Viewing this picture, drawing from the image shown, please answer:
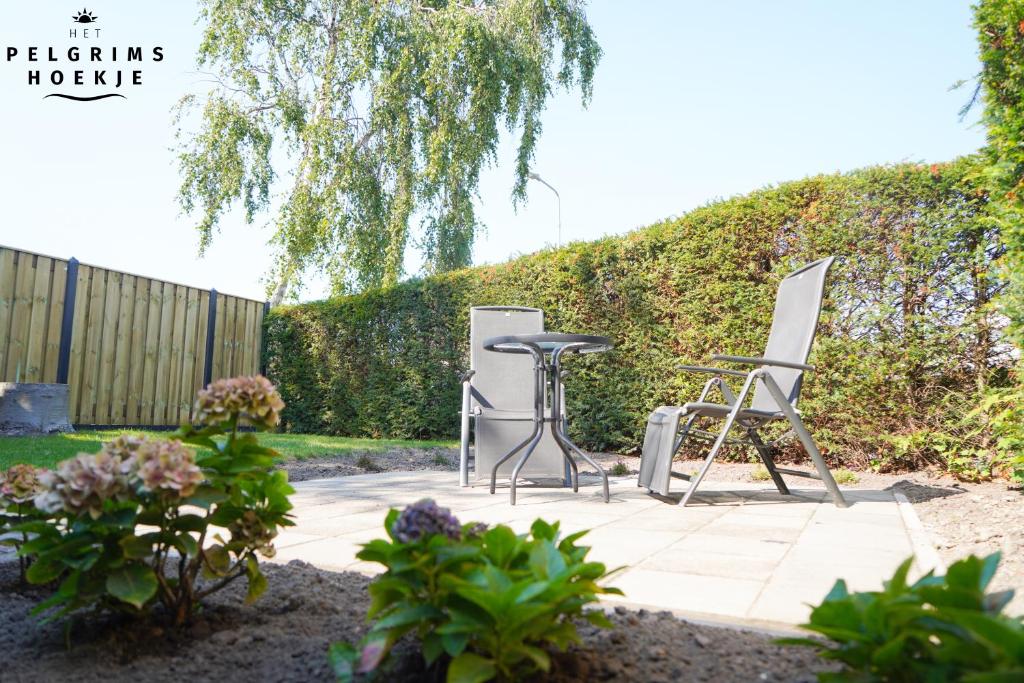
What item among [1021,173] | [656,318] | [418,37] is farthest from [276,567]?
[418,37]

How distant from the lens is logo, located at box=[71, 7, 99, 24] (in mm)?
7441

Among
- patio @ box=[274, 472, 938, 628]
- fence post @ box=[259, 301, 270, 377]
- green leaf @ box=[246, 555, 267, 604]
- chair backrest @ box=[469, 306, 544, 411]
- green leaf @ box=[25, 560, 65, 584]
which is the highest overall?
fence post @ box=[259, 301, 270, 377]

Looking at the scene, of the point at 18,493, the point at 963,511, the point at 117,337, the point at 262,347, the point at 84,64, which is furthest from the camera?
the point at 262,347

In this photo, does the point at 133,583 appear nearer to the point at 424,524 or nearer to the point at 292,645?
the point at 292,645

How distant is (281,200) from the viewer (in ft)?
35.5

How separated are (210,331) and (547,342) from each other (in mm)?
7063

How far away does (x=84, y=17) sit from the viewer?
7496 millimetres

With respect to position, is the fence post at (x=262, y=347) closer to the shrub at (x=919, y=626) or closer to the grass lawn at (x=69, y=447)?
the grass lawn at (x=69, y=447)

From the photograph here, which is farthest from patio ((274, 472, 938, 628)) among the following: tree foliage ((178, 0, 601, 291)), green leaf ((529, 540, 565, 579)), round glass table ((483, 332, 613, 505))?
tree foliage ((178, 0, 601, 291))

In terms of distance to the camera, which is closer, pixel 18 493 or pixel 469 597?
pixel 469 597

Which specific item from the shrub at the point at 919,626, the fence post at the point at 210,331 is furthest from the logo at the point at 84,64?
the shrub at the point at 919,626

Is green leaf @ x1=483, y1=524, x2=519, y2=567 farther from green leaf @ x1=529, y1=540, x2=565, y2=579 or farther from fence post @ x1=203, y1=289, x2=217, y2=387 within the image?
fence post @ x1=203, y1=289, x2=217, y2=387

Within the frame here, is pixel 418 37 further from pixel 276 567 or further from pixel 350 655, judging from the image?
pixel 350 655

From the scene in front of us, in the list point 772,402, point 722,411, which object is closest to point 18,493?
point 722,411
